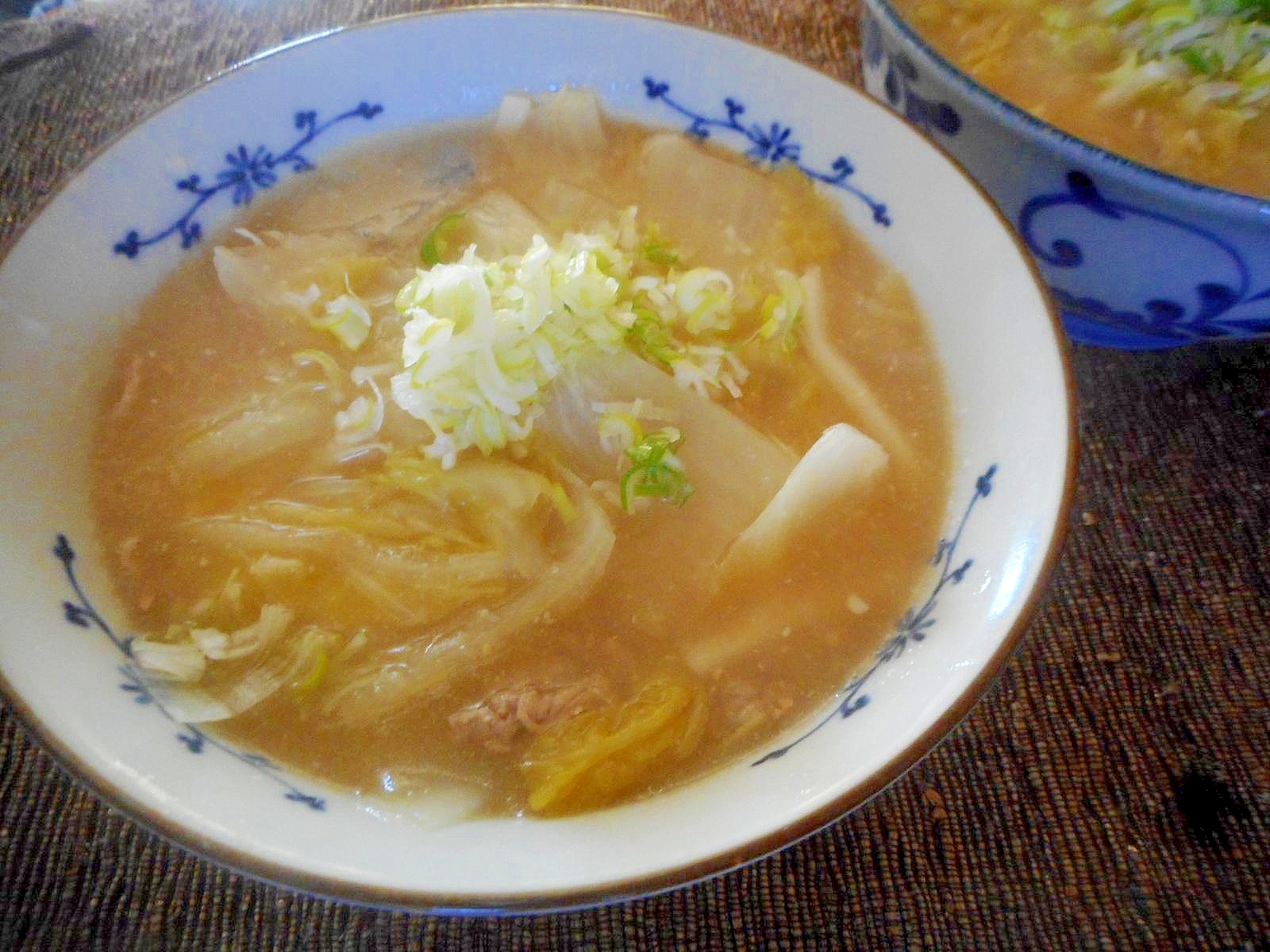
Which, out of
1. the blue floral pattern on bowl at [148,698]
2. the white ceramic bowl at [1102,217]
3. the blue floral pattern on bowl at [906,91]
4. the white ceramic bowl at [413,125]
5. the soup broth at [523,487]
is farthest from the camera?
the blue floral pattern on bowl at [906,91]

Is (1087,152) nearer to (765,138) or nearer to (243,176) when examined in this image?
(765,138)

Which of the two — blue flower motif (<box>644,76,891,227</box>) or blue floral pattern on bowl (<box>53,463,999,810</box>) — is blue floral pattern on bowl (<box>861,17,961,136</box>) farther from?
blue floral pattern on bowl (<box>53,463,999,810</box>)

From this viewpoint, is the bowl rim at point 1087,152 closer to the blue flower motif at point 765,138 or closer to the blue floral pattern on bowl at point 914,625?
the blue flower motif at point 765,138

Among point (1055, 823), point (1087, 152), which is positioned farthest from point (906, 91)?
point (1055, 823)

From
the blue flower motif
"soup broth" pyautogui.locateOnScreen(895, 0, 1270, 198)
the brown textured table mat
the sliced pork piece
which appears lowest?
the brown textured table mat

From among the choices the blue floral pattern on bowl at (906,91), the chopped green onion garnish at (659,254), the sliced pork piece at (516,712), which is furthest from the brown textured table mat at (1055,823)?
the chopped green onion garnish at (659,254)

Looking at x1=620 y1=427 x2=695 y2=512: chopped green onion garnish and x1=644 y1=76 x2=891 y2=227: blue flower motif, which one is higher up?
x1=644 y1=76 x2=891 y2=227: blue flower motif

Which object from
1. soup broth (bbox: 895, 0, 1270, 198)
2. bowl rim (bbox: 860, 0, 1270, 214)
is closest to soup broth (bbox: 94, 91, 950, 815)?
bowl rim (bbox: 860, 0, 1270, 214)

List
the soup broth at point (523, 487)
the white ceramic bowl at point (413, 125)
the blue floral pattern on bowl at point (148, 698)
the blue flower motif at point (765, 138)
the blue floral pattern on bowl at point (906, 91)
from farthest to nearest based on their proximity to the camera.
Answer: the blue flower motif at point (765, 138)
the blue floral pattern on bowl at point (906, 91)
the soup broth at point (523, 487)
the blue floral pattern on bowl at point (148, 698)
the white ceramic bowl at point (413, 125)
